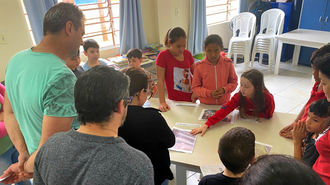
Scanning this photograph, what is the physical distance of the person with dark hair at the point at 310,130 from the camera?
122 cm

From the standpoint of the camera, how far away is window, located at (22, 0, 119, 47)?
3.63 m

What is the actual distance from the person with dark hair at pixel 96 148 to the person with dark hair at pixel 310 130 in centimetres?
103

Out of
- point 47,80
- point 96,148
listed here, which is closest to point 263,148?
point 96,148

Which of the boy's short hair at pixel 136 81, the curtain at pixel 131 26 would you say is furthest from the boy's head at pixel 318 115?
the curtain at pixel 131 26

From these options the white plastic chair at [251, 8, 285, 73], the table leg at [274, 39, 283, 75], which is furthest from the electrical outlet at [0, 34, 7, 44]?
the table leg at [274, 39, 283, 75]

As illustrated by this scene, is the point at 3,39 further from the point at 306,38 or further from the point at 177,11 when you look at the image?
the point at 306,38

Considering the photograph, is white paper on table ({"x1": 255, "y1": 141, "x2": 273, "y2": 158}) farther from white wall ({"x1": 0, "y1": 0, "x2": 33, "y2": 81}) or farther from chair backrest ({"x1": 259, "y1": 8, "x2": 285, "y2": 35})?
chair backrest ({"x1": 259, "y1": 8, "x2": 285, "y2": 35})

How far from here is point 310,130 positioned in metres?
1.26

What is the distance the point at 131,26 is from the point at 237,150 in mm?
3111

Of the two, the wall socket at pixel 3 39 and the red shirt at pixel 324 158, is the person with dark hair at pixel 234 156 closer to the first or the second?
the red shirt at pixel 324 158

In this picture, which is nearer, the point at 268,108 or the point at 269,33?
the point at 268,108

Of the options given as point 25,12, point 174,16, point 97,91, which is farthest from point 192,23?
point 97,91

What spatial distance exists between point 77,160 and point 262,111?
4.82ft

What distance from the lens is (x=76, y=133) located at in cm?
67
